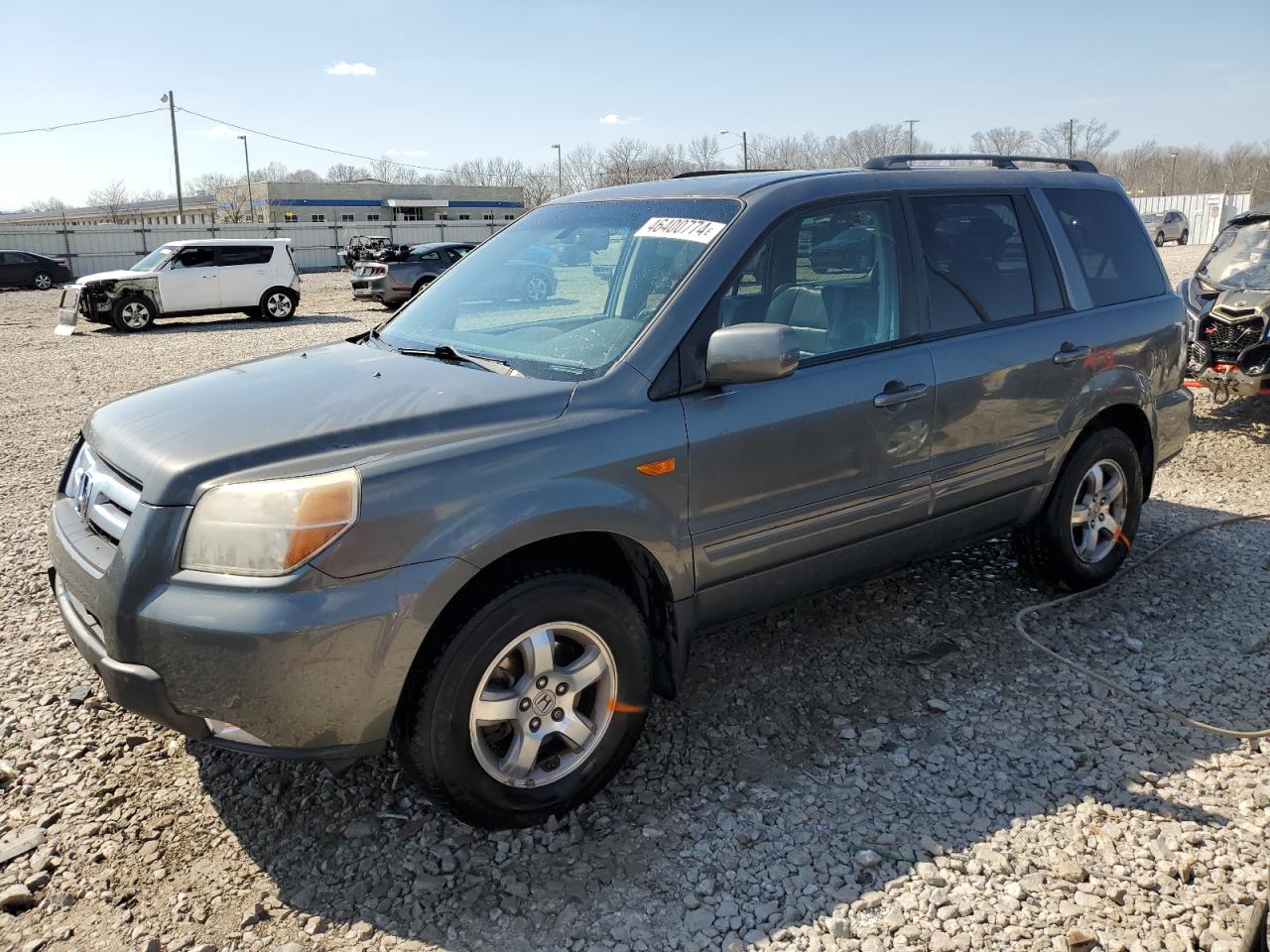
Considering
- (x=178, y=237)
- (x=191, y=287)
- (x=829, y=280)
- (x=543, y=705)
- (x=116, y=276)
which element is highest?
(x=178, y=237)

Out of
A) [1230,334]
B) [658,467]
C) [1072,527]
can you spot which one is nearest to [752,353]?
[658,467]

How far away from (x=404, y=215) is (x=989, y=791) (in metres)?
82.5

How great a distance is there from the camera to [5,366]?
14195mm

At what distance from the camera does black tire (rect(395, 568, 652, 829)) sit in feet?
8.68

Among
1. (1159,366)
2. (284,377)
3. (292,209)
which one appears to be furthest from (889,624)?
(292,209)

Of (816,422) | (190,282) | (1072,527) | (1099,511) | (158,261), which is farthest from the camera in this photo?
(190,282)

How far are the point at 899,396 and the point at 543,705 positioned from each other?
1.73m

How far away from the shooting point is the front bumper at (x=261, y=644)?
7.91ft

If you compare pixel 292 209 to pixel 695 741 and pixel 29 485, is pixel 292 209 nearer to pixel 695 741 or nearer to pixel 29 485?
pixel 29 485

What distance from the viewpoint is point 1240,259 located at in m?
8.68

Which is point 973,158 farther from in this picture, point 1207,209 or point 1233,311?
point 1207,209

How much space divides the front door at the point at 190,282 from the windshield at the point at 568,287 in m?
17.6

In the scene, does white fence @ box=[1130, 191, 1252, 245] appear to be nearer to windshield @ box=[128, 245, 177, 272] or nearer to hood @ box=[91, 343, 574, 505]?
windshield @ box=[128, 245, 177, 272]

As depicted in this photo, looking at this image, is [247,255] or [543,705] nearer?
[543,705]
